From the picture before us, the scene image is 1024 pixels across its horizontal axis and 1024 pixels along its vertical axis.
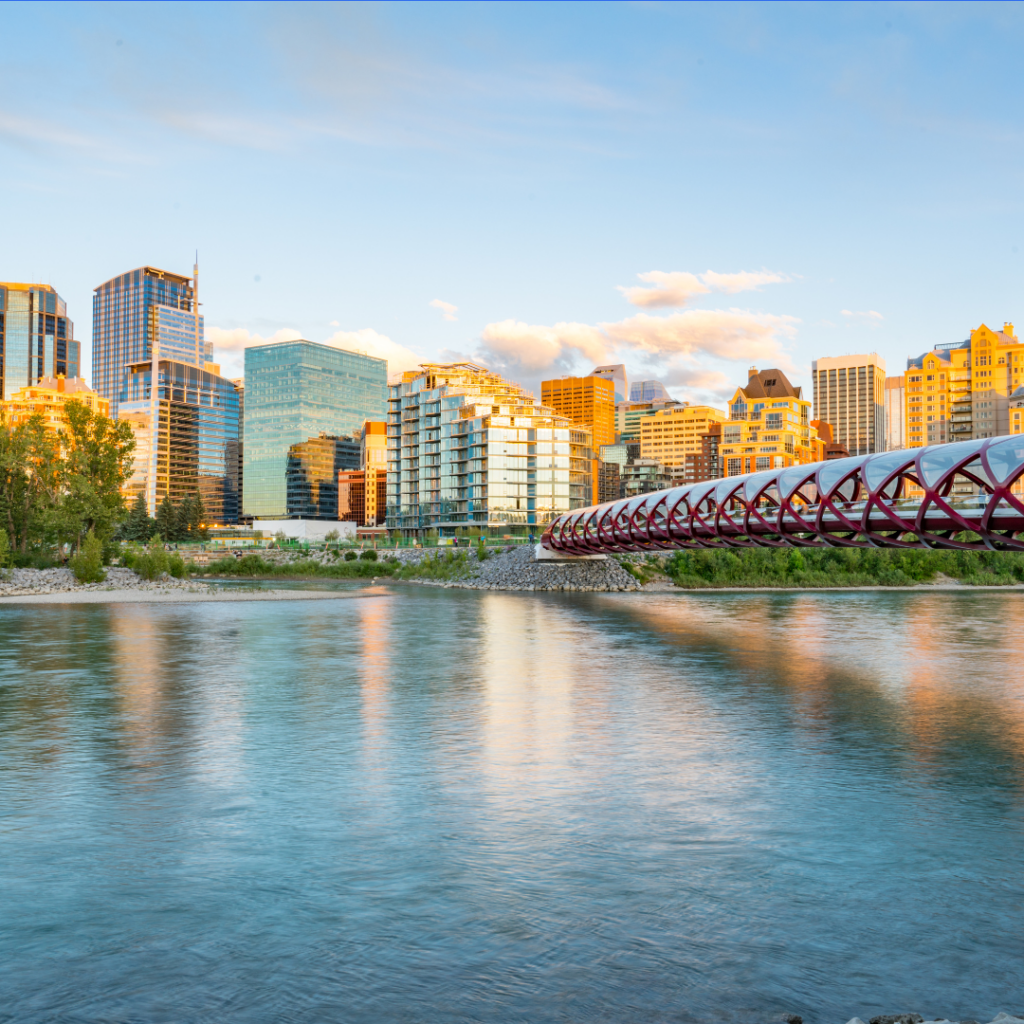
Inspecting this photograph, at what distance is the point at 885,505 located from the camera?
3606 centimetres

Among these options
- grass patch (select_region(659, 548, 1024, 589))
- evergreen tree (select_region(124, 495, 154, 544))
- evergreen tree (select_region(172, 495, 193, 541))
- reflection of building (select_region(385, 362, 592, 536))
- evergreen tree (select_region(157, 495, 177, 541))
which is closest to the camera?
grass patch (select_region(659, 548, 1024, 589))

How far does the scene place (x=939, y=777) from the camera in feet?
65.4

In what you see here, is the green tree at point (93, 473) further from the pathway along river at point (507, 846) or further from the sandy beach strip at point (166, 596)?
the pathway along river at point (507, 846)

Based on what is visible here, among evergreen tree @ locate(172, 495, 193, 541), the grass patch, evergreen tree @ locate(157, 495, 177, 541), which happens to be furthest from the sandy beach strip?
evergreen tree @ locate(157, 495, 177, 541)

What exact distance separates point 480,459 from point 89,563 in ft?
276

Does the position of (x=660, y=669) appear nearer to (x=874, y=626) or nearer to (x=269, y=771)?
(x=269, y=771)

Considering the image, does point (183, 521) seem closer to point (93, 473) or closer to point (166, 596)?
point (93, 473)

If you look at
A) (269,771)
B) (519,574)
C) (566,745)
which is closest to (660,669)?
(566,745)

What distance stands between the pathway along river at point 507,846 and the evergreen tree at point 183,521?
15777 cm

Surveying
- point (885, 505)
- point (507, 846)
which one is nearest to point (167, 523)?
point (885, 505)

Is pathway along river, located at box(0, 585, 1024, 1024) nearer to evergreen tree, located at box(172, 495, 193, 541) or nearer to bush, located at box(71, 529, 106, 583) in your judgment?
bush, located at box(71, 529, 106, 583)

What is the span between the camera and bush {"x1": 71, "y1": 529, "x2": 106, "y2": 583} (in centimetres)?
8500

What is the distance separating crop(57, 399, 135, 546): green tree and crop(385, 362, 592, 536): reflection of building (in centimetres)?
7277

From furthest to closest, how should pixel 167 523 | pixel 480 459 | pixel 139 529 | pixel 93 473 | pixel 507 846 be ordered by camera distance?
pixel 167 523, pixel 139 529, pixel 480 459, pixel 93 473, pixel 507 846
